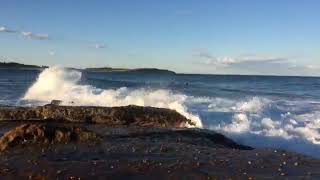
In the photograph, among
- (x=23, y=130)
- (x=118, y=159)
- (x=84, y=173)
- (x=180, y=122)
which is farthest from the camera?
(x=180, y=122)

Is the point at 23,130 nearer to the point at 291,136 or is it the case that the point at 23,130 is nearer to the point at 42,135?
the point at 42,135

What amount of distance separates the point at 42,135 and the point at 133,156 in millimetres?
2485

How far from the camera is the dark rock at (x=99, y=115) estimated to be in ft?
58.2

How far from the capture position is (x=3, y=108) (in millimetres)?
18734

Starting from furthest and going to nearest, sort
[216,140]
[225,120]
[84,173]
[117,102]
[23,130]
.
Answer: [117,102] → [225,120] → [216,140] → [23,130] → [84,173]

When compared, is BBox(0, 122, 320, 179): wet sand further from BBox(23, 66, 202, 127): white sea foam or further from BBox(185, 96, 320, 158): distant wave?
BBox(23, 66, 202, 127): white sea foam

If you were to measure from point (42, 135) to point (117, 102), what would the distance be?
15.6 m

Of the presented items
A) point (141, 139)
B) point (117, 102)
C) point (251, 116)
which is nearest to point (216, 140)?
point (141, 139)

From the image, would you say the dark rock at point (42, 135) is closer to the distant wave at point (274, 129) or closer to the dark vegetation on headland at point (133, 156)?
the dark vegetation on headland at point (133, 156)

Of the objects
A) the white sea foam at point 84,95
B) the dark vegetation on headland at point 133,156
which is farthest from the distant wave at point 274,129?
the dark vegetation on headland at point 133,156

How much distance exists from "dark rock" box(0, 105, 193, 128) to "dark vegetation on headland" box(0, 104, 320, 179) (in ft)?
3.33

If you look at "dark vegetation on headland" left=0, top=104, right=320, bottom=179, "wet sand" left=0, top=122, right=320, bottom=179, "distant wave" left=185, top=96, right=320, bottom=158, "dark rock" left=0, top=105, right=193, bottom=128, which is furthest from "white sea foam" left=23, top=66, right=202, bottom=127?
"wet sand" left=0, top=122, right=320, bottom=179

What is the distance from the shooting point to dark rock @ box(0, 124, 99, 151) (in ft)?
40.0

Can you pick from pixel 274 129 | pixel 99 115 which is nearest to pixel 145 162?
pixel 99 115
